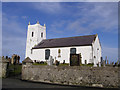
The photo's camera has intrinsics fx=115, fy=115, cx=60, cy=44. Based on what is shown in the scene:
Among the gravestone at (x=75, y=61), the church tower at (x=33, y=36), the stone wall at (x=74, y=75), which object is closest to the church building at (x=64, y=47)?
the church tower at (x=33, y=36)

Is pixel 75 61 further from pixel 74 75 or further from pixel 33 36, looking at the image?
pixel 33 36

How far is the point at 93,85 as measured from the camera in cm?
1081

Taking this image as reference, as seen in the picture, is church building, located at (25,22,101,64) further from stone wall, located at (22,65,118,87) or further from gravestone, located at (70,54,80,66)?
stone wall, located at (22,65,118,87)

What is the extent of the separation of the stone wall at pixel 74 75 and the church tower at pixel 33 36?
21704 mm

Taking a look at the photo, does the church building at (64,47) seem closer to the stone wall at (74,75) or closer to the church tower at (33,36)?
the church tower at (33,36)

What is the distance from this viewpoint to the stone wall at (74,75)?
10.4 m

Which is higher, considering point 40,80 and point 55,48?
point 55,48

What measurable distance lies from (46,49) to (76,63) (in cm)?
1824

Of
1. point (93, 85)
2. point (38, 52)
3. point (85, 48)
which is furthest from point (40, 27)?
point (93, 85)

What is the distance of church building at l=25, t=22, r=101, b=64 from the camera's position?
2509 cm

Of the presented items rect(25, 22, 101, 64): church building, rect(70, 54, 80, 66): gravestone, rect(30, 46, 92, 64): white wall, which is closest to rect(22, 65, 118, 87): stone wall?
rect(70, 54, 80, 66): gravestone

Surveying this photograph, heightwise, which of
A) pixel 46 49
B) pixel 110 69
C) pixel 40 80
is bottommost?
pixel 40 80

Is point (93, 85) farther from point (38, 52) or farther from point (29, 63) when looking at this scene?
point (38, 52)

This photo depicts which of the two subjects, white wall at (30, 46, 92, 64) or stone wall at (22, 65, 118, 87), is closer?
stone wall at (22, 65, 118, 87)
